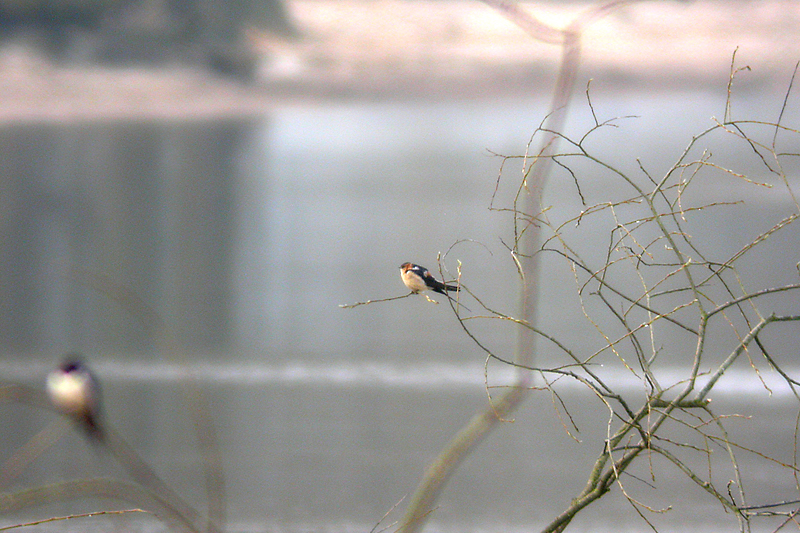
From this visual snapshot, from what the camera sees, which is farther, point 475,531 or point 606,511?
point 606,511

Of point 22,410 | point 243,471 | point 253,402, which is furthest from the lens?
point 22,410

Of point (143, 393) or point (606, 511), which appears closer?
point (606, 511)

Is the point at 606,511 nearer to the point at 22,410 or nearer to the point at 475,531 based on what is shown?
the point at 475,531

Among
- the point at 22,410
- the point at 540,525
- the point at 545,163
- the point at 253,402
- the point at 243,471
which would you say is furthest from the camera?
the point at 22,410

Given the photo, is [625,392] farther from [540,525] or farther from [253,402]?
[253,402]

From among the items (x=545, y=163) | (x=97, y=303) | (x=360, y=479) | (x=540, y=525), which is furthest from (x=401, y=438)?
(x=545, y=163)

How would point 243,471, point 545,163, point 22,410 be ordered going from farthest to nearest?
Result: 1. point 22,410
2. point 243,471
3. point 545,163

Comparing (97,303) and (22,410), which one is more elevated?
(97,303)

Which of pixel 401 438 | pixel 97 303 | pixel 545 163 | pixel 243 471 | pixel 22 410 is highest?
pixel 545 163

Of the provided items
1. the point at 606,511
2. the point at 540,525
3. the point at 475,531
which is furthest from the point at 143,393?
the point at 606,511
